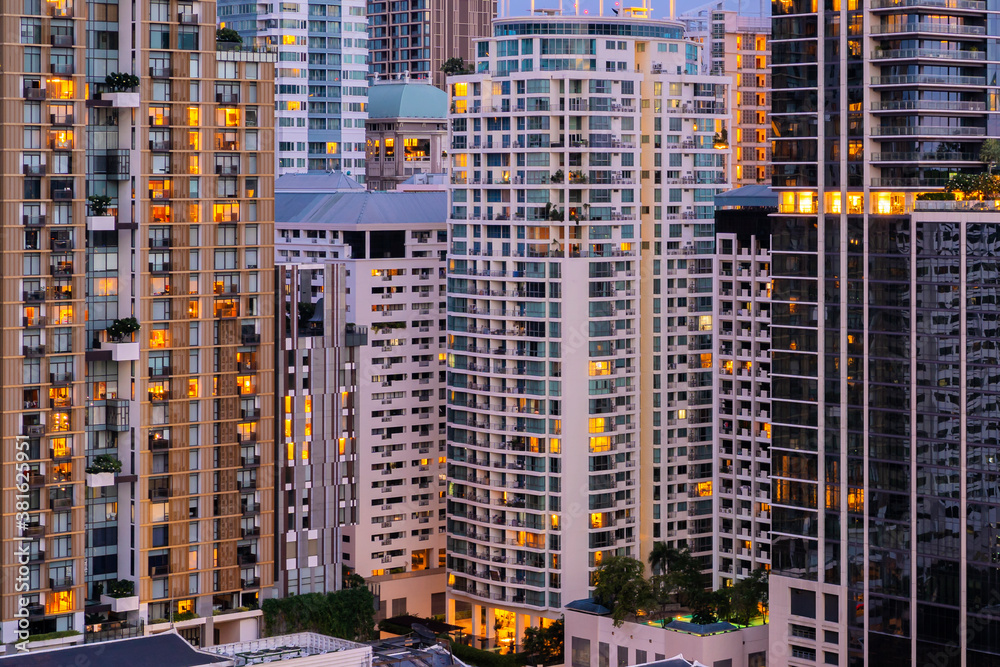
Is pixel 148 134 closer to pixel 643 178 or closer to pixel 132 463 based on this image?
pixel 132 463

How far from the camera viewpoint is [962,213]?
145m

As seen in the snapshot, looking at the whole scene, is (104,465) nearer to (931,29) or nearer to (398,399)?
(398,399)

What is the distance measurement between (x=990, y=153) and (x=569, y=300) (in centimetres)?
4326

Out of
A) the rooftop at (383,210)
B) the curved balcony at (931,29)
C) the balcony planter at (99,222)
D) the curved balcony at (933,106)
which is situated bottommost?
the balcony planter at (99,222)

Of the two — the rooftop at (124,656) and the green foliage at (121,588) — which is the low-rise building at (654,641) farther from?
the rooftop at (124,656)

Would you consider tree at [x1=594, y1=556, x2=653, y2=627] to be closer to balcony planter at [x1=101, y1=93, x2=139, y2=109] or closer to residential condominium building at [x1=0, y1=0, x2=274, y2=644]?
residential condominium building at [x1=0, y1=0, x2=274, y2=644]

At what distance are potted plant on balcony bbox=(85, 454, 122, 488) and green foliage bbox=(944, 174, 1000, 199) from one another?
6817 cm

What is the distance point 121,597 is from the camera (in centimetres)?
15150

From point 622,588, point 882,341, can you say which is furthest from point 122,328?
point 882,341

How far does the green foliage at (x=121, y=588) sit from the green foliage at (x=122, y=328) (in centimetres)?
989

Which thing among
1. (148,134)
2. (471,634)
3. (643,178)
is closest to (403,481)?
(471,634)

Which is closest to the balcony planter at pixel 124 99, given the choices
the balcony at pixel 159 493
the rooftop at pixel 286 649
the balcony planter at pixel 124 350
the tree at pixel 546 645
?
the balcony planter at pixel 124 350

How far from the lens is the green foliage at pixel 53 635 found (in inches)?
5733

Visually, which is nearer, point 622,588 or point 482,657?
point 622,588
